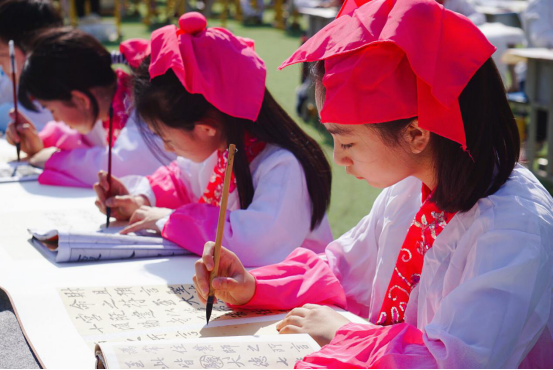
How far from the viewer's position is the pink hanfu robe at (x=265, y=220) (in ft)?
4.51

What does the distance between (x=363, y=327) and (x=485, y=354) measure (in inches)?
7.0

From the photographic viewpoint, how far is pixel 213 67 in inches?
54.4

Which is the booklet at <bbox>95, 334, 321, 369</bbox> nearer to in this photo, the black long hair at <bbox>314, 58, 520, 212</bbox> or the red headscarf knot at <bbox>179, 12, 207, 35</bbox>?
the black long hair at <bbox>314, 58, 520, 212</bbox>

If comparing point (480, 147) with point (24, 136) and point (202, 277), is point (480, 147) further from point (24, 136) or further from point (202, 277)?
point (24, 136)

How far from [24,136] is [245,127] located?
1066 millimetres

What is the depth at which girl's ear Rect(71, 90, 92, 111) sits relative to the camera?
81.0 inches

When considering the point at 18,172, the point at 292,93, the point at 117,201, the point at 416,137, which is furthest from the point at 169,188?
the point at 292,93

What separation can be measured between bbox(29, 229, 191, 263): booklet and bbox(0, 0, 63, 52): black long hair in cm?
137

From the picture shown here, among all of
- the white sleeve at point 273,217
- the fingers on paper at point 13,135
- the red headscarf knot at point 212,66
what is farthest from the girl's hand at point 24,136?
the white sleeve at point 273,217

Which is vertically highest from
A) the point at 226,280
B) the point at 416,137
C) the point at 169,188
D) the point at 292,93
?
the point at 416,137

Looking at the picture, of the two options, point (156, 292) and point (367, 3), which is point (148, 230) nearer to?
point (156, 292)

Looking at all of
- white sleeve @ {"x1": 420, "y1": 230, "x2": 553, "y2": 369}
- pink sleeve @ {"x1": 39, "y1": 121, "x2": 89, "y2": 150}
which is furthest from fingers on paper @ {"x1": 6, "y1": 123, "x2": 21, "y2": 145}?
white sleeve @ {"x1": 420, "y1": 230, "x2": 553, "y2": 369}

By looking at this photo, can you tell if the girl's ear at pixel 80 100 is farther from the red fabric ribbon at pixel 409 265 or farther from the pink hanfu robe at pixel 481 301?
the red fabric ribbon at pixel 409 265

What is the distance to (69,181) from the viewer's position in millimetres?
1955
